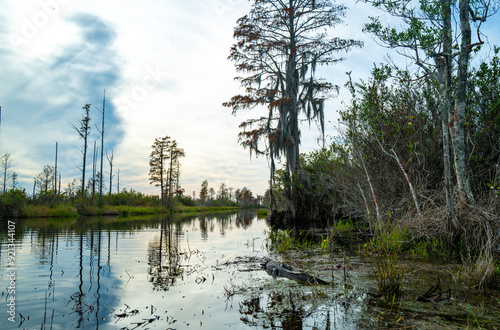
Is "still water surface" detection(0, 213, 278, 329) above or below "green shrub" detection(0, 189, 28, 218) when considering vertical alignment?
below

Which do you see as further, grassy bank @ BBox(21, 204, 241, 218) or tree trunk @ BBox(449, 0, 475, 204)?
grassy bank @ BBox(21, 204, 241, 218)

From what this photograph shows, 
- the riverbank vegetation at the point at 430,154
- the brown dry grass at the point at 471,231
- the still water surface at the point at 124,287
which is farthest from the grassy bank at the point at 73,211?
the brown dry grass at the point at 471,231

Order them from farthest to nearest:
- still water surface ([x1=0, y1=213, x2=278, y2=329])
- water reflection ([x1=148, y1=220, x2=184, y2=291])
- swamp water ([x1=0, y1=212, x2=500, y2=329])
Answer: water reflection ([x1=148, y1=220, x2=184, y2=291]) → still water surface ([x1=0, y1=213, x2=278, y2=329]) → swamp water ([x1=0, y1=212, x2=500, y2=329])

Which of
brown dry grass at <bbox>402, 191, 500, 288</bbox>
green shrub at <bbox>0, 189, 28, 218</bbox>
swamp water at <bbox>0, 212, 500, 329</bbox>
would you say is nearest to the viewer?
→ swamp water at <bbox>0, 212, 500, 329</bbox>

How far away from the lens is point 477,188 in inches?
290

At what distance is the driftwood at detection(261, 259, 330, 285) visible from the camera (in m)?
5.30

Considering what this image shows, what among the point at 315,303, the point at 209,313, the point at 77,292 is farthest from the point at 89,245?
the point at 315,303

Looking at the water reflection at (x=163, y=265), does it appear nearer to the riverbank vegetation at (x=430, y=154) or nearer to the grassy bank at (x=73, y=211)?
the riverbank vegetation at (x=430, y=154)

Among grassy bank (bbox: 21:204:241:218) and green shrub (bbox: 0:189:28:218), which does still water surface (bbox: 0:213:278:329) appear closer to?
green shrub (bbox: 0:189:28:218)

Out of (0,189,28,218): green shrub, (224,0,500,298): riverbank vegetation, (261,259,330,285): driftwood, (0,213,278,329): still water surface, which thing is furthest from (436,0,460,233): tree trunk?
(0,189,28,218): green shrub

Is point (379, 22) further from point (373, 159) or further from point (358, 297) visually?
point (358, 297)

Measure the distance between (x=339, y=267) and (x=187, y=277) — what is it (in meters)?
3.00

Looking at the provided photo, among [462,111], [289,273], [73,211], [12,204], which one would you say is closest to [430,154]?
[462,111]

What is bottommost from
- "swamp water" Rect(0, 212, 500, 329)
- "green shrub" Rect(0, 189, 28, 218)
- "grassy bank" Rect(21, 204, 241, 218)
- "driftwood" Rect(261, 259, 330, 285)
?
"swamp water" Rect(0, 212, 500, 329)
